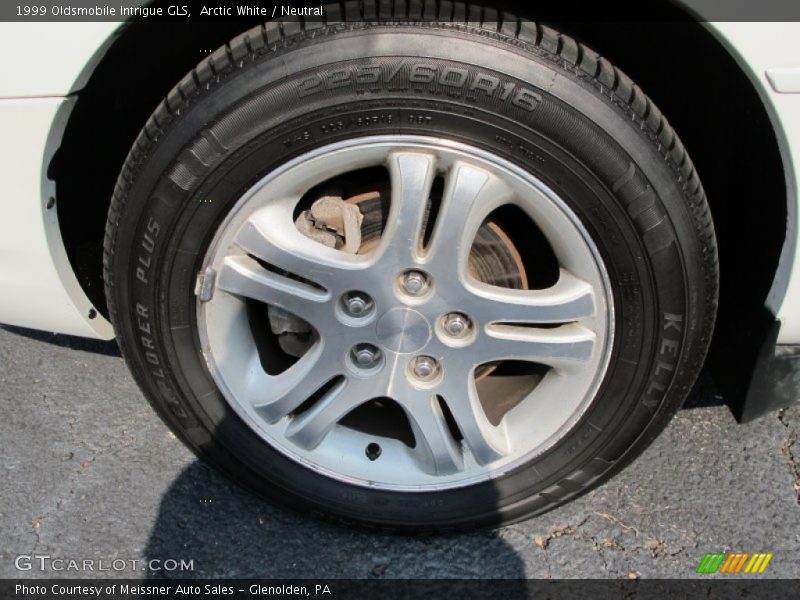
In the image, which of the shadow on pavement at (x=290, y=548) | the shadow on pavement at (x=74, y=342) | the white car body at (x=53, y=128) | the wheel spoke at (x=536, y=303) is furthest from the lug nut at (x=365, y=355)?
the shadow on pavement at (x=74, y=342)

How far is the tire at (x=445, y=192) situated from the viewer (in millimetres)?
1551

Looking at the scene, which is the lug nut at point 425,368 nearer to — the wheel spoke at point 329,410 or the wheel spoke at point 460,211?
the wheel spoke at point 329,410

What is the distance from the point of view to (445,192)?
1638 millimetres

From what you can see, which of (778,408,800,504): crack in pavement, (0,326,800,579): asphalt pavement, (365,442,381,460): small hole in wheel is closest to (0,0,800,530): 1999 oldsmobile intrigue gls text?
(365,442,381,460): small hole in wheel

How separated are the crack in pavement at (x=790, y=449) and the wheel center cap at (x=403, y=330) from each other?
115 cm

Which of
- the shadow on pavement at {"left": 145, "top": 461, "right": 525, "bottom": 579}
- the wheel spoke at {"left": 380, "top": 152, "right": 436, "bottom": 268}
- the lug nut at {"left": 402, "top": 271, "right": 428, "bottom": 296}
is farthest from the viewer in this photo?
the shadow on pavement at {"left": 145, "top": 461, "right": 525, "bottom": 579}

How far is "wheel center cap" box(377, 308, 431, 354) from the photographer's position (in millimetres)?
1747

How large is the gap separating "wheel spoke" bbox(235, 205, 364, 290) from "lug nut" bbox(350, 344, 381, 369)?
18 centimetres

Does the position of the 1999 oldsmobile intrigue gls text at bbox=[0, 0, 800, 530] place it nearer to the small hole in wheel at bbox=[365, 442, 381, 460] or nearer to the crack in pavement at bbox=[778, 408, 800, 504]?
the small hole in wheel at bbox=[365, 442, 381, 460]

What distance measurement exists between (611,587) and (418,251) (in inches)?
37.6

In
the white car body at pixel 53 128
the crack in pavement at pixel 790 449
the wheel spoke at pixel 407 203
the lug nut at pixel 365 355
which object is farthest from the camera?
the crack in pavement at pixel 790 449

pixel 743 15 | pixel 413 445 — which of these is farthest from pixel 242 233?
pixel 743 15

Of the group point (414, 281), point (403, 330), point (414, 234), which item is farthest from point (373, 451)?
point (414, 234)

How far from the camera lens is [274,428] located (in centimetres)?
194
